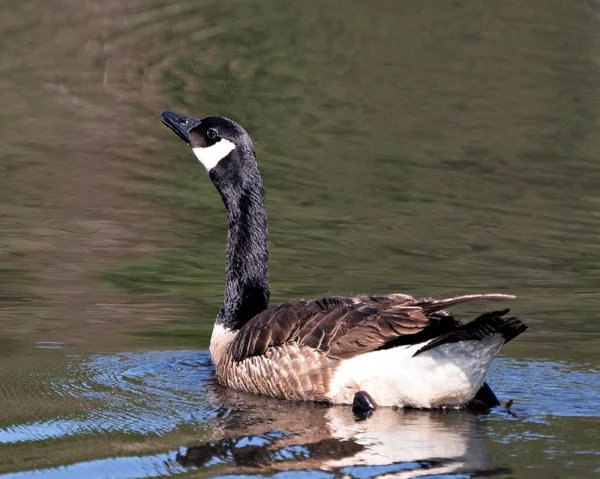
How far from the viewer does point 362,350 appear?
28.6 ft

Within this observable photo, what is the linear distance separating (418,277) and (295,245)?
2.27 metres

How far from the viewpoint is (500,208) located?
18234 millimetres

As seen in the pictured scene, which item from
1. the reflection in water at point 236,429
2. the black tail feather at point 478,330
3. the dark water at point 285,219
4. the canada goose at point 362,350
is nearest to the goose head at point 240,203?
the canada goose at point 362,350

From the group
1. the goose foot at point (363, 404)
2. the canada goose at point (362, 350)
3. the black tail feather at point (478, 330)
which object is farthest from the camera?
the goose foot at point (363, 404)

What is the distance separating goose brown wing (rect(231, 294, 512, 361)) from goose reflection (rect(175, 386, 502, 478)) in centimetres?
48

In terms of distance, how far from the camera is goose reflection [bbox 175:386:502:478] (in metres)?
7.21

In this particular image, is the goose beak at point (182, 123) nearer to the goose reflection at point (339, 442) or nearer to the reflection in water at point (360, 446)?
the goose reflection at point (339, 442)

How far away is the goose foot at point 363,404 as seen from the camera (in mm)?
8578

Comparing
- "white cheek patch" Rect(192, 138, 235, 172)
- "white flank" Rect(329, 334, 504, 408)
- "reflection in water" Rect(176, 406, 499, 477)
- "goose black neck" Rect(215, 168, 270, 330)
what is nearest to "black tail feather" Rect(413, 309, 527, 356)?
"white flank" Rect(329, 334, 504, 408)

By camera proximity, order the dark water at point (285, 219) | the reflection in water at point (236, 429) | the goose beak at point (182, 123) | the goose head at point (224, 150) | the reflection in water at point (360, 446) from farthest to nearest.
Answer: the goose beak at point (182, 123), the goose head at point (224, 150), the dark water at point (285, 219), the reflection in water at point (236, 429), the reflection in water at point (360, 446)

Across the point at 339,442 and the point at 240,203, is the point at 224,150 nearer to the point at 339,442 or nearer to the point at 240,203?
the point at 240,203

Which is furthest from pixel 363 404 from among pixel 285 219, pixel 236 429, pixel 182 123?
pixel 285 219

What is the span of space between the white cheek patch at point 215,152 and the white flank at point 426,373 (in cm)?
278

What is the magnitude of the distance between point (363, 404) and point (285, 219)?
28.2 ft
